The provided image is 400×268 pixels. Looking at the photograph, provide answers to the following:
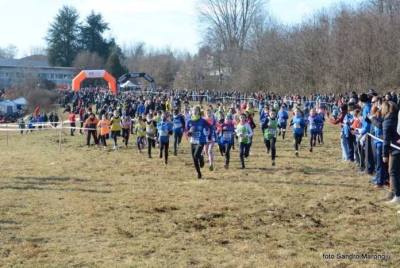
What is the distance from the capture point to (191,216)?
9.91m

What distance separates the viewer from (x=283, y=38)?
6391 centimetres

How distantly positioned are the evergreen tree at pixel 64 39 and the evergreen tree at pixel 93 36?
4.19ft

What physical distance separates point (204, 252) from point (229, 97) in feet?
143

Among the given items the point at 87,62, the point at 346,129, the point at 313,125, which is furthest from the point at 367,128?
the point at 87,62

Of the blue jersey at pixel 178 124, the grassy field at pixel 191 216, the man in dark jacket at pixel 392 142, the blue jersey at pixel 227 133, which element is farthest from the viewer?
the blue jersey at pixel 178 124

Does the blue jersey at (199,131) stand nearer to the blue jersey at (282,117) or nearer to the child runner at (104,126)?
the blue jersey at (282,117)

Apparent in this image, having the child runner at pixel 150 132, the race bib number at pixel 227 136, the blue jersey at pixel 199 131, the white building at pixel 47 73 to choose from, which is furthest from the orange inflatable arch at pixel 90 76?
the blue jersey at pixel 199 131

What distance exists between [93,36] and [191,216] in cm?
9028

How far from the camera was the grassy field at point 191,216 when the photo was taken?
744 cm

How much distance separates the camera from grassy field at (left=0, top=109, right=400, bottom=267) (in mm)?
7441

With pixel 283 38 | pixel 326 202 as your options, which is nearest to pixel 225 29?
pixel 283 38

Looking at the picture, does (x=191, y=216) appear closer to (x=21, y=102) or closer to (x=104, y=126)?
(x=104, y=126)

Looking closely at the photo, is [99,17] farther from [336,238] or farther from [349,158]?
[336,238]

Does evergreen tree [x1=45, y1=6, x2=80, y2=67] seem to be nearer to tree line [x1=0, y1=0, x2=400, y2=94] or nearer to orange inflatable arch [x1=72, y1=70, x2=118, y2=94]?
tree line [x1=0, y1=0, x2=400, y2=94]
